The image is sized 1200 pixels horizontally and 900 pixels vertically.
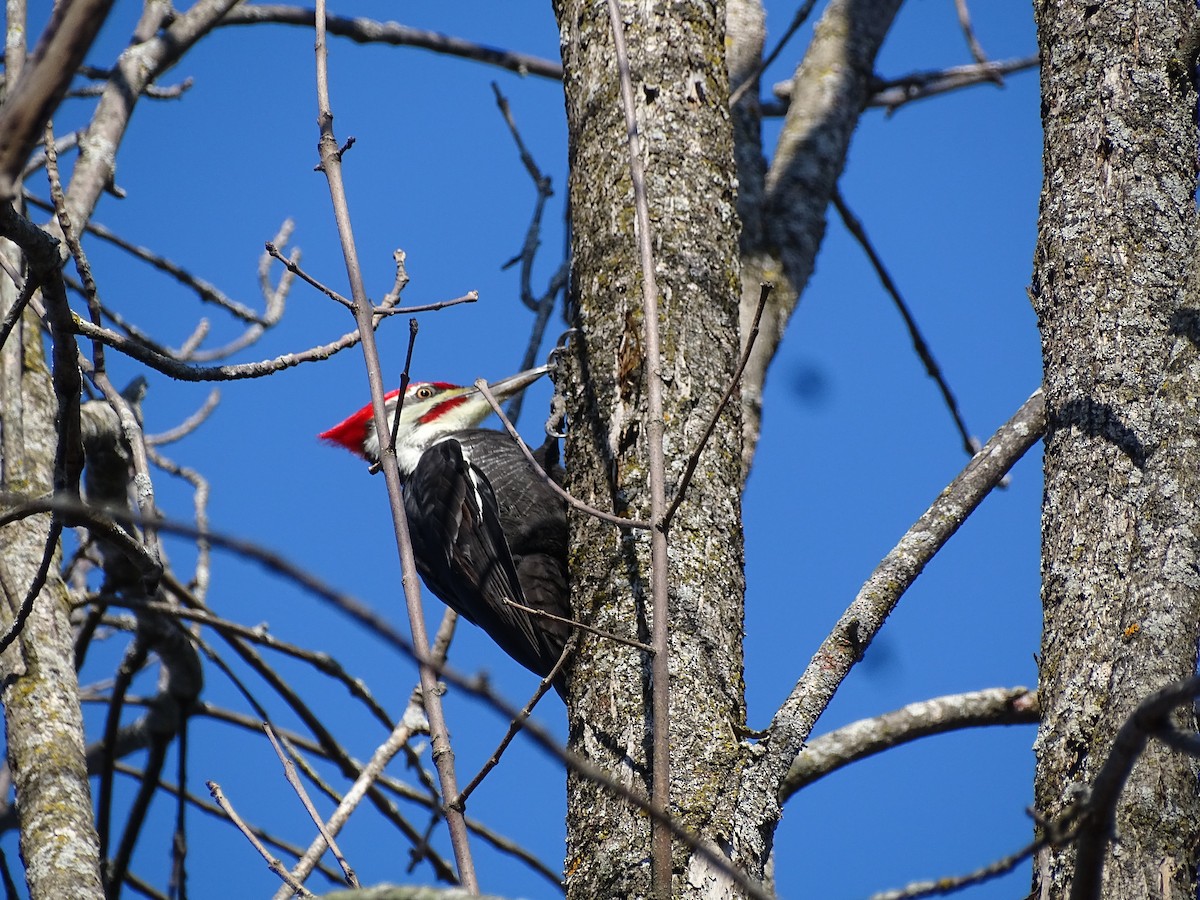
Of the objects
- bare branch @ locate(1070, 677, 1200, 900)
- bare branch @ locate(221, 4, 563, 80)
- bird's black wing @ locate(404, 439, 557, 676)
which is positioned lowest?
bare branch @ locate(1070, 677, 1200, 900)

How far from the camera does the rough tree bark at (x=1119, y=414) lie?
5.24ft

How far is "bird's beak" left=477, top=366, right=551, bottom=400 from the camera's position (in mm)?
3859

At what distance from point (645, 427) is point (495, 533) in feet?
5.52

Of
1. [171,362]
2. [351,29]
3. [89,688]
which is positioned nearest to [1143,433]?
[171,362]

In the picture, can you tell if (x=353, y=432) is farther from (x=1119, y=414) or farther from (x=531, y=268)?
(x=1119, y=414)

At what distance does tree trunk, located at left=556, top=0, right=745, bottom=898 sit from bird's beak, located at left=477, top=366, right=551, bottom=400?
1254 mm

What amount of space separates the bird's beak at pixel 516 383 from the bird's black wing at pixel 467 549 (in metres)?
0.25

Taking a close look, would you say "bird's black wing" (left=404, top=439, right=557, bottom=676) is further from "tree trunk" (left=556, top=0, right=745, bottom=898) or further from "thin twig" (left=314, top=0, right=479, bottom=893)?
"thin twig" (left=314, top=0, right=479, bottom=893)

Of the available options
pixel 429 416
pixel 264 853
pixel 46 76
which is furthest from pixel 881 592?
pixel 429 416

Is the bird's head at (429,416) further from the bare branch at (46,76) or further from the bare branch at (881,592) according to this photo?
the bare branch at (46,76)

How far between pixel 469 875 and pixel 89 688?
404 cm

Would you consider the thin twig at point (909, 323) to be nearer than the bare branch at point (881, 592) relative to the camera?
No

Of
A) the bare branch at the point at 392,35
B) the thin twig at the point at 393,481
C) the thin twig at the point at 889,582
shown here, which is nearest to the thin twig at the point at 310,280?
the thin twig at the point at 393,481

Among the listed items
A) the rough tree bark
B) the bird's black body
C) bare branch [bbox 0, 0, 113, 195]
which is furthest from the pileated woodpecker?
bare branch [bbox 0, 0, 113, 195]
